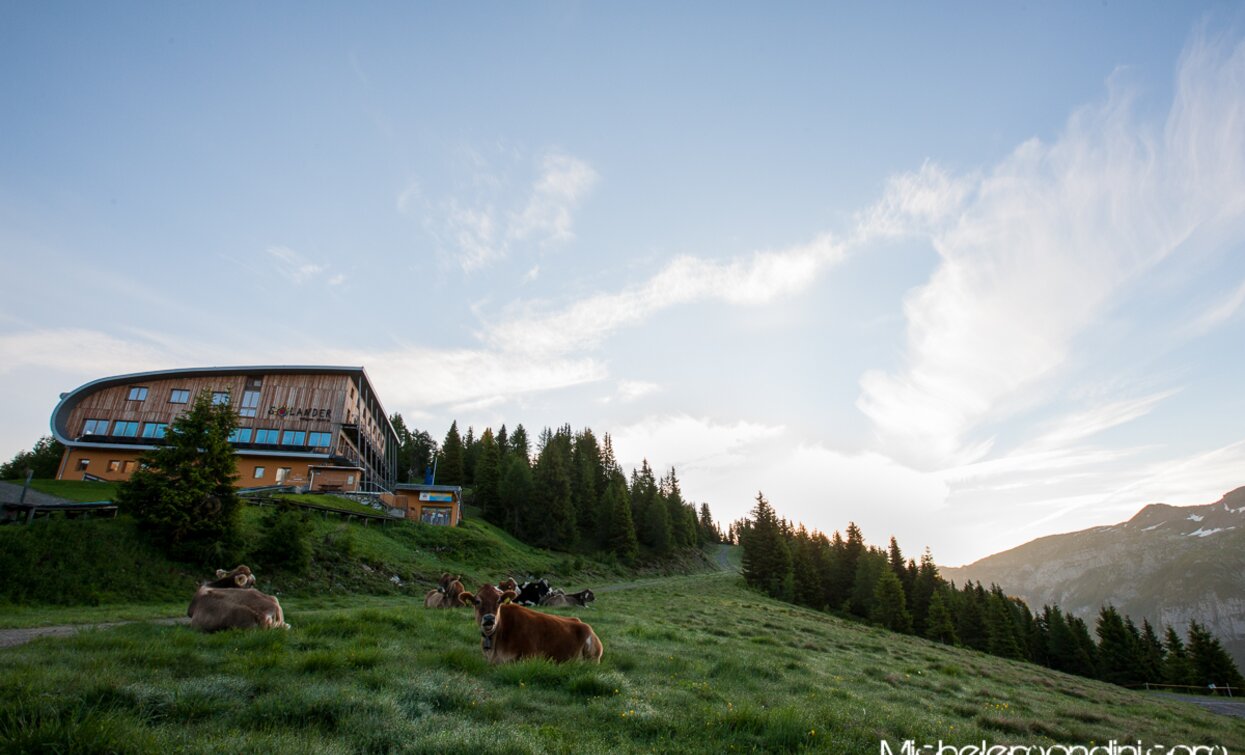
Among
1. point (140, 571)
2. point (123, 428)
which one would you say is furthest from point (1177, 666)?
point (123, 428)

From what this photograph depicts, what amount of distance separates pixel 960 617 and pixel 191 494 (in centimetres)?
8239

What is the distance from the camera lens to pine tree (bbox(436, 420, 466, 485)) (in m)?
96.6

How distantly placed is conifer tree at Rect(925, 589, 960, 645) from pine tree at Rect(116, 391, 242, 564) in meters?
71.1

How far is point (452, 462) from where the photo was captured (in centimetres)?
9756

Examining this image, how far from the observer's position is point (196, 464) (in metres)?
24.0

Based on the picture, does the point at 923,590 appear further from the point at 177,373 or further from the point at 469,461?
the point at 177,373

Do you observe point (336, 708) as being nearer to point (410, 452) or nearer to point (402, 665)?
point (402, 665)

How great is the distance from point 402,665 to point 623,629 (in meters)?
9.14

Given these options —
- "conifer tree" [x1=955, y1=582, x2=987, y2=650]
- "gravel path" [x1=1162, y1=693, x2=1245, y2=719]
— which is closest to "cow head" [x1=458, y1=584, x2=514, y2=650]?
"gravel path" [x1=1162, y1=693, x2=1245, y2=719]

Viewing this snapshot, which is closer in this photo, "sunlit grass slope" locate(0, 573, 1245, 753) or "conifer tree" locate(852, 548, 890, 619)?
"sunlit grass slope" locate(0, 573, 1245, 753)

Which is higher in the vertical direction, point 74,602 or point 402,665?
point 402,665

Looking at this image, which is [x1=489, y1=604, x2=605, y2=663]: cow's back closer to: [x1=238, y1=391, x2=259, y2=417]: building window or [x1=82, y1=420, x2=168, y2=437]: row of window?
[x1=238, y1=391, x2=259, y2=417]: building window

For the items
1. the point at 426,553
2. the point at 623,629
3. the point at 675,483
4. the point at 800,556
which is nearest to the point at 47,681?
the point at 623,629

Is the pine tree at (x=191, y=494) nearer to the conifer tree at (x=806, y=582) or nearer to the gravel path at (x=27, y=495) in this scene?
the gravel path at (x=27, y=495)
